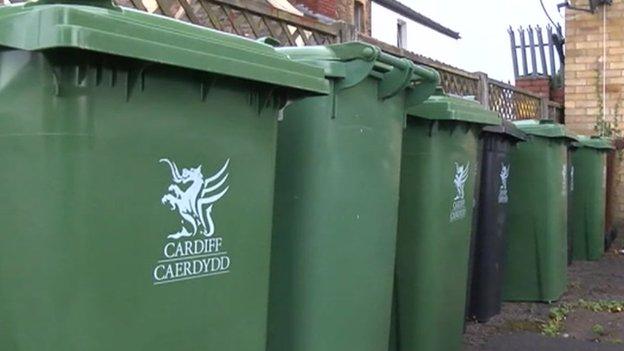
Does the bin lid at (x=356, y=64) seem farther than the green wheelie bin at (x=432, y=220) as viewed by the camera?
No

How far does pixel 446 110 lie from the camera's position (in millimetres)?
4273

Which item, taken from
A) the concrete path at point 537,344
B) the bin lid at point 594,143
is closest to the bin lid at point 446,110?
the concrete path at point 537,344

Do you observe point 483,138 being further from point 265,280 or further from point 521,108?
point 521,108

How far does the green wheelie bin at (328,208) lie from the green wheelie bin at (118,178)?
0.57 m

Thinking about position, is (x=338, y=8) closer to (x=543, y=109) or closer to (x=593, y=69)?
(x=543, y=109)

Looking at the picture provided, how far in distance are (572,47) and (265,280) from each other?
34.7 ft

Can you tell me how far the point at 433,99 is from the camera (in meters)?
4.34

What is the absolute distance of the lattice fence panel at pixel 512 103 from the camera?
10.8 metres

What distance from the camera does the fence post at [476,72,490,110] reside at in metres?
10.3

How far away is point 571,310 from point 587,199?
2742 millimetres

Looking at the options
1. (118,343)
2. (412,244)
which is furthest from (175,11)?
(118,343)

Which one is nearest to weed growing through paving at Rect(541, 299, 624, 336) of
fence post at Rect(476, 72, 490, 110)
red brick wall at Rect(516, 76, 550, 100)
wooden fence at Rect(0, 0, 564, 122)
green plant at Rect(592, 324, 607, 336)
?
green plant at Rect(592, 324, 607, 336)

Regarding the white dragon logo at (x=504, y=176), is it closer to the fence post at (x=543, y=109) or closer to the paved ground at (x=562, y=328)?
the paved ground at (x=562, y=328)

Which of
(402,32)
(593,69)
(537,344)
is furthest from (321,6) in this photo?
(537,344)
